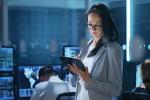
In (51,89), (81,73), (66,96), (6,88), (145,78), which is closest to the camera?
(81,73)

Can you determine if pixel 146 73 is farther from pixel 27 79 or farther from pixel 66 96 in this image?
pixel 27 79

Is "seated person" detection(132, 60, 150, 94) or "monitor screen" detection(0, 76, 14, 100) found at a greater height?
"seated person" detection(132, 60, 150, 94)

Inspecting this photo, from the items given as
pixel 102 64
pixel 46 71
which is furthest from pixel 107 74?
pixel 46 71

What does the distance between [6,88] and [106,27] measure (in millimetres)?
2616

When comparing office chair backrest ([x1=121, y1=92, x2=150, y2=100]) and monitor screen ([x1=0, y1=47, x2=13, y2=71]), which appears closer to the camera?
office chair backrest ([x1=121, y1=92, x2=150, y2=100])

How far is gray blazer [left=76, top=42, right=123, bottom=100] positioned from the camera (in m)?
2.14

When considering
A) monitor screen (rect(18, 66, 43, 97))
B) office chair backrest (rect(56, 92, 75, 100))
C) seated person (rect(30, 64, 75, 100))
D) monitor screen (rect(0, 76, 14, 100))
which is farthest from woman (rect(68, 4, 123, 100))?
monitor screen (rect(18, 66, 43, 97))

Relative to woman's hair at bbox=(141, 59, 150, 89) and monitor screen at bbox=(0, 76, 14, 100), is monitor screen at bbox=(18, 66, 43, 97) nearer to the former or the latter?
monitor screen at bbox=(0, 76, 14, 100)

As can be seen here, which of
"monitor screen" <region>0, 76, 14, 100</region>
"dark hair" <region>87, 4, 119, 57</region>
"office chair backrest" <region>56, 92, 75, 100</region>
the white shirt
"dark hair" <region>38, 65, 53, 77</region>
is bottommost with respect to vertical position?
"monitor screen" <region>0, 76, 14, 100</region>

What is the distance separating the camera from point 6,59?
455 centimetres

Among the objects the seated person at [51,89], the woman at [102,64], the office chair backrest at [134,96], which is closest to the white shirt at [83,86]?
the woman at [102,64]

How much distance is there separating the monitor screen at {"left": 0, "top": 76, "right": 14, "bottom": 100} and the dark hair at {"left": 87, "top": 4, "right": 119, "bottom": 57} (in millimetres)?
2500

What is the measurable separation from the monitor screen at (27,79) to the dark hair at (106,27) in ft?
8.85

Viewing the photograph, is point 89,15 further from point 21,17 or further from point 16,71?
point 21,17
